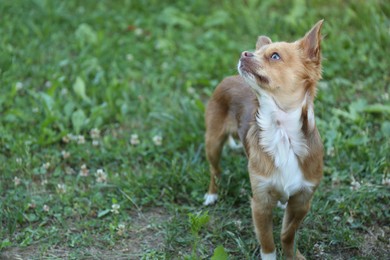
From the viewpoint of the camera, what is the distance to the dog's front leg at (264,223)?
3.66m

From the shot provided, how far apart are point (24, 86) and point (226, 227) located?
8.70ft

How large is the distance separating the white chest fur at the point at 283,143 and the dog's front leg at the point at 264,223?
139 mm

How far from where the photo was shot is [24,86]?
5887 mm

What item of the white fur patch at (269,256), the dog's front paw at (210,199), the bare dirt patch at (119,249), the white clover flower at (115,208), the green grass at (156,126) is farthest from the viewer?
the dog's front paw at (210,199)

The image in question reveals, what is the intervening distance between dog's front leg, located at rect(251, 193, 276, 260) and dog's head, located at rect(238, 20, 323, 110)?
59cm

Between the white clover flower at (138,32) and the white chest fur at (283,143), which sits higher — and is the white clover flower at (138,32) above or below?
below

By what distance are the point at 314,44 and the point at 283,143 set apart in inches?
22.3

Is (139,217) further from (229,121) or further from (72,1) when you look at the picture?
(72,1)

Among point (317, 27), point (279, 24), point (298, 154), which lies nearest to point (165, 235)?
point (298, 154)

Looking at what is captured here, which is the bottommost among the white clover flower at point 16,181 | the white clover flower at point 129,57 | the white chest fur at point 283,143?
the white clover flower at point 16,181

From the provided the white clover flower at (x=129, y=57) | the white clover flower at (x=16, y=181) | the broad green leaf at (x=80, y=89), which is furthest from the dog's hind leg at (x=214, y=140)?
the white clover flower at (x=129, y=57)

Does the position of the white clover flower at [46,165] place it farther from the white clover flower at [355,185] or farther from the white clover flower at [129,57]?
the white clover flower at [355,185]

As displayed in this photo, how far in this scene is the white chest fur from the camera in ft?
11.4

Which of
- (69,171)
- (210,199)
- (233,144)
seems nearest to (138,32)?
(69,171)
